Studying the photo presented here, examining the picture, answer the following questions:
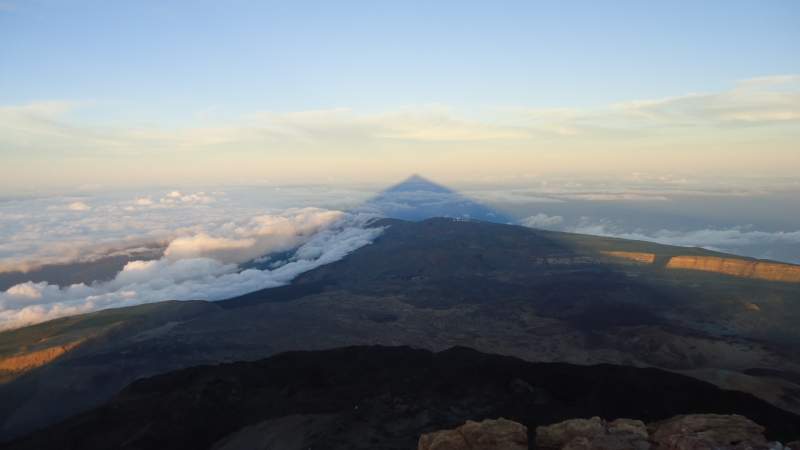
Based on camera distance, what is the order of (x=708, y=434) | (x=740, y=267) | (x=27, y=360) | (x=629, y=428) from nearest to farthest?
(x=708, y=434), (x=629, y=428), (x=27, y=360), (x=740, y=267)

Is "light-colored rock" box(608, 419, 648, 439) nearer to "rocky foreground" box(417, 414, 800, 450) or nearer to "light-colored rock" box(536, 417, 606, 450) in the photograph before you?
"rocky foreground" box(417, 414, 800, 450)

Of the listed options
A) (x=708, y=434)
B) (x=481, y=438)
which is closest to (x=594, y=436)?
(x=708, y=434)

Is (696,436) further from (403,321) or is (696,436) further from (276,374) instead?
(403,321)

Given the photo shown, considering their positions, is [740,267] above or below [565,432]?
below

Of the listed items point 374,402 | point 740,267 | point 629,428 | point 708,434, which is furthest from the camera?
point 740,267

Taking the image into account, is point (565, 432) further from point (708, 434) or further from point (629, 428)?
point (708, 434)

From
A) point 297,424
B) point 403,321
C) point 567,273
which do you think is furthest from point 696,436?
point 567,273

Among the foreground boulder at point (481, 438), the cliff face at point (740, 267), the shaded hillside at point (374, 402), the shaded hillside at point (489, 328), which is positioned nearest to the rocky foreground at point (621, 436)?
the foreground boulder at point (481, 438)
